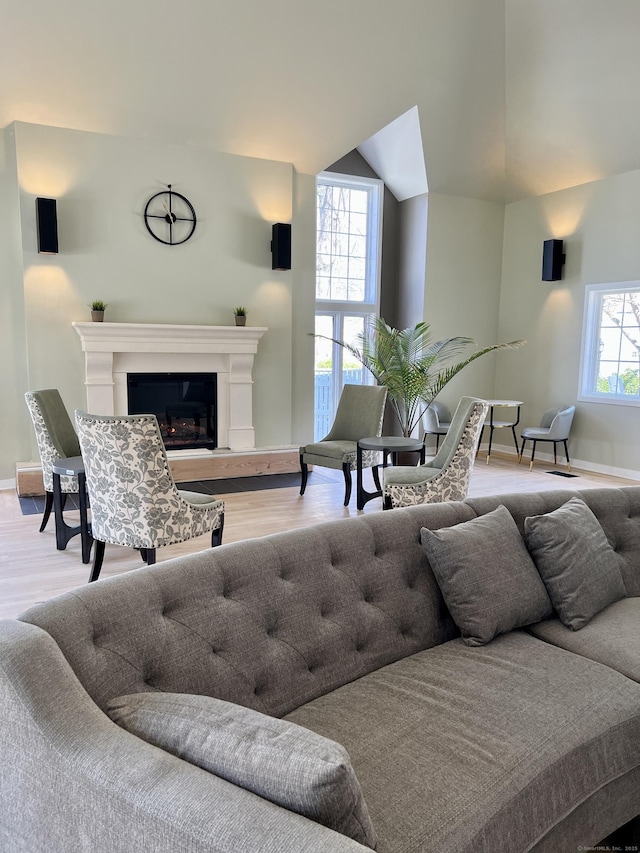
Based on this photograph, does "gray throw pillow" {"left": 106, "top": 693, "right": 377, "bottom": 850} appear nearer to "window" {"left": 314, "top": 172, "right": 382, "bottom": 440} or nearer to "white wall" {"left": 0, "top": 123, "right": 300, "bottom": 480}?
"white wall" {"left": 0, "top": 123, "right": 300, "bottom": 480}

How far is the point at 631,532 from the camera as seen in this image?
244 cm

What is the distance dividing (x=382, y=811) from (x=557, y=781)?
1.48 feet

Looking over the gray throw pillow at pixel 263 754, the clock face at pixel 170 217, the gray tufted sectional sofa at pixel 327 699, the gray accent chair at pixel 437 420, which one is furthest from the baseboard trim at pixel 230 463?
the gray throw pillow at pixel 263 754

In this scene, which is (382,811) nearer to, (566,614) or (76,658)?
(76,658)

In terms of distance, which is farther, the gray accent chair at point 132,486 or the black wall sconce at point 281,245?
the black wall sconce at point 281,245

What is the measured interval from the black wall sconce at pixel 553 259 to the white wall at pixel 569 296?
9 cm

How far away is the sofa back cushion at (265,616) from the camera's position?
54.3 inches

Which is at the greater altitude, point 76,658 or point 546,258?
point 546,258

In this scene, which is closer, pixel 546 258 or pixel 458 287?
pixel 546 258

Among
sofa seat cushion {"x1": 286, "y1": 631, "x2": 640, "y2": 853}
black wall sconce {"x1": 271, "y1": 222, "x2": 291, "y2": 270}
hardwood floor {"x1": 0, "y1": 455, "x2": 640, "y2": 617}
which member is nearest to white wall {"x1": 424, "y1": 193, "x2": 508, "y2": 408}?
hardwood floor {"x1": 0, "y1": 455, "x2": 640, "y2": 617}

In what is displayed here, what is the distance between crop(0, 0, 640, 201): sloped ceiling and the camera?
4.98 meters

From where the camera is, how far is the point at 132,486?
3178 mm

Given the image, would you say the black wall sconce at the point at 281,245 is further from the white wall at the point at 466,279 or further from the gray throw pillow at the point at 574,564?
the gray throw pillow at the point at 574,564

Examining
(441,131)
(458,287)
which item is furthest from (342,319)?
(441,131)
